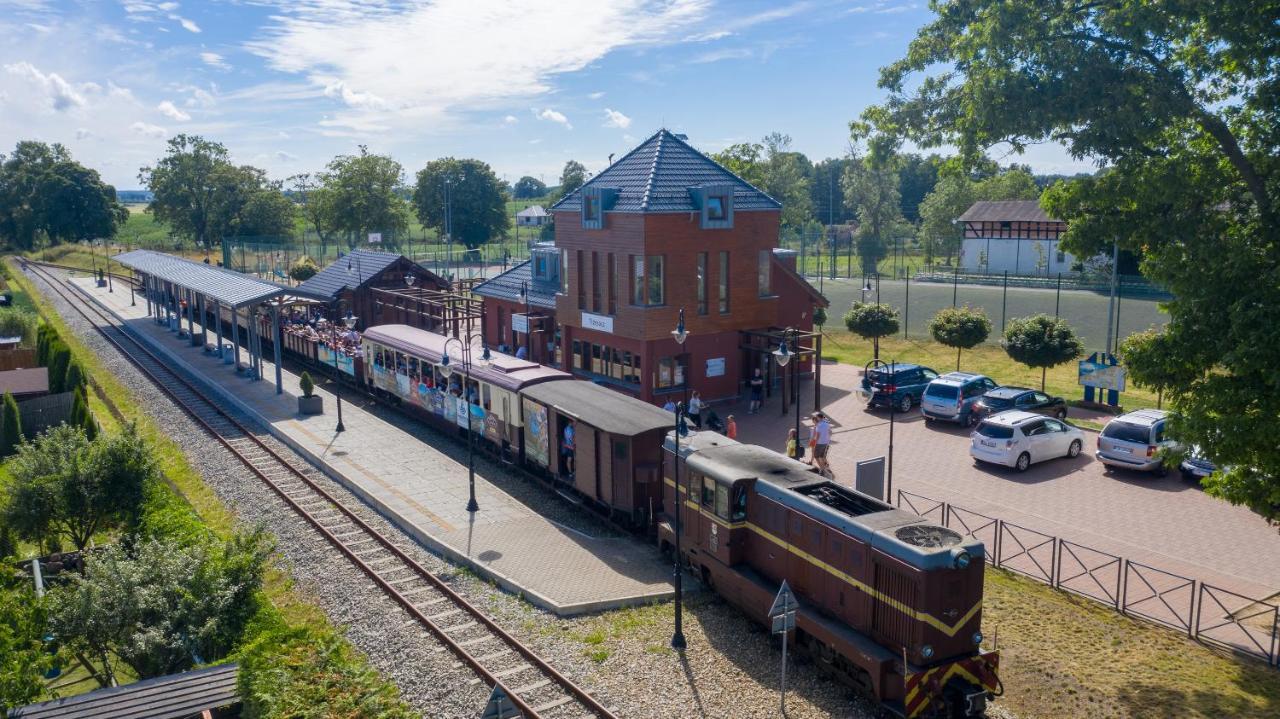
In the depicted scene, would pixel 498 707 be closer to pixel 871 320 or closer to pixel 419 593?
pixel 419 593

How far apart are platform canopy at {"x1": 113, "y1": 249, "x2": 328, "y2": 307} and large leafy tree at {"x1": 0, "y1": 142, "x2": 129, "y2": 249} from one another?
2160 inches

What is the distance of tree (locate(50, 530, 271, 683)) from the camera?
1337cm

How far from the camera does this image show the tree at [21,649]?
11641mm

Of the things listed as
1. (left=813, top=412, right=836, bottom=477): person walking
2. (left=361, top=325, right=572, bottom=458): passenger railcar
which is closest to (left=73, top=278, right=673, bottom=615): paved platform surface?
(left=361, top=325, right=572, bottom=458): passenger railcar

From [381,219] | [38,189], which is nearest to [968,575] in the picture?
[381,219]

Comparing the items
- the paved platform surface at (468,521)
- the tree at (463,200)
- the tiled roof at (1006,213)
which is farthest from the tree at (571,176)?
the paved platform surface at (468,521)

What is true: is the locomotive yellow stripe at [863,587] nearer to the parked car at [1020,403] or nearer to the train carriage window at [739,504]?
the train carriage window at [739,504]

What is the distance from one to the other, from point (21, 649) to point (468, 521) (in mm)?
9653

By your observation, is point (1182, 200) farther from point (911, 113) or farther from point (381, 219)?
point (381, 219)

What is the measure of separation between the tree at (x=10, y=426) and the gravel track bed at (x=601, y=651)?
12072mm

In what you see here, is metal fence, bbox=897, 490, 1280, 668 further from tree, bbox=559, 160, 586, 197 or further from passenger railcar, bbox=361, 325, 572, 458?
tree, bbox=559, 160, 586, 197

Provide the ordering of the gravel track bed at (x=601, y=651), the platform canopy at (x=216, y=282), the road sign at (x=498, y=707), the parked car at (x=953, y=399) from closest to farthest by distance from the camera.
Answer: the road sign at (x=498, y=707) < the gravel track bed at (x=601, y=651) < the parked car at (x=953, y=399) < the platform canopy at (x=216, y=282)

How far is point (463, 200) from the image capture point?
9581 cm

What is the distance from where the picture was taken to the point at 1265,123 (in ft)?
49.5
